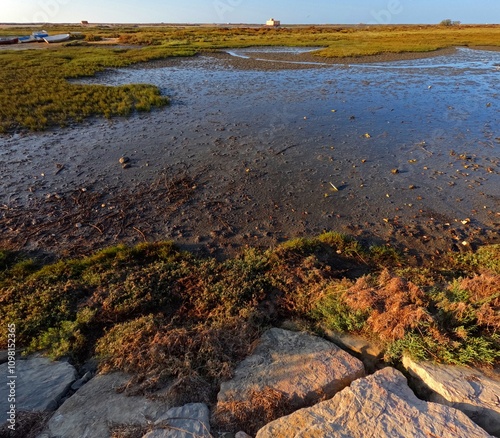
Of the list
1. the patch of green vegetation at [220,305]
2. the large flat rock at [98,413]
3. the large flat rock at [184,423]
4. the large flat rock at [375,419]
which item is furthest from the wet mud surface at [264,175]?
the large flat rock at [375,419]

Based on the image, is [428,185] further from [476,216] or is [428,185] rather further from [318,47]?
[318,47]

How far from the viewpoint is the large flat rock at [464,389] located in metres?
3.77

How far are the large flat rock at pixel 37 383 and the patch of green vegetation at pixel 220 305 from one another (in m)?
0.26

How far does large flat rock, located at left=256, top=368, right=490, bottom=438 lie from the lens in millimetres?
3520

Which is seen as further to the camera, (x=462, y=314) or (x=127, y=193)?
(x=127, y=193)

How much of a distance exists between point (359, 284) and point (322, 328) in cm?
110

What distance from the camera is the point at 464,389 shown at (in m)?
3.97

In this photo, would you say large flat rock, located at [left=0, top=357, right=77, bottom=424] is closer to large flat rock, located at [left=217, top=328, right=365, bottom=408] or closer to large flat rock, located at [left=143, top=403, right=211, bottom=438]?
large flat rock, located at [left=143, top=403, right=211, bottom=438]

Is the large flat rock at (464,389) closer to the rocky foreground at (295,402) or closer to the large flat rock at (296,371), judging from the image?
the rocky foreground at (295,402)

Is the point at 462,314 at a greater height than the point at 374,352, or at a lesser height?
greater

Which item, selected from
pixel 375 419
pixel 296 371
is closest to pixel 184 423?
pixel 296 371

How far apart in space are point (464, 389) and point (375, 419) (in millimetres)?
1242

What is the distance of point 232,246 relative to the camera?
332 inches

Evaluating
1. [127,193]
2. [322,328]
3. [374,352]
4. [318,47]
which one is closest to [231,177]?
[127,193]
